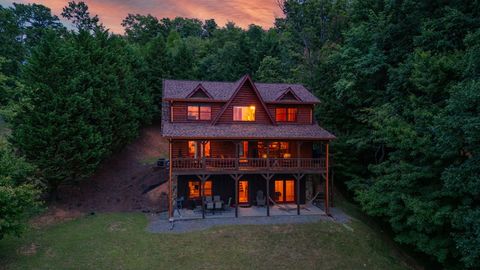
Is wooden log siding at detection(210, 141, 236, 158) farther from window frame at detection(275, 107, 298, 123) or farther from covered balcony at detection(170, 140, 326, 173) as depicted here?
window frame at detection(275, 107, 298, 123)

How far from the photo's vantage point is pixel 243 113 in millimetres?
25859

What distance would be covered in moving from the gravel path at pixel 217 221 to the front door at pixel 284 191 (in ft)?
12.5

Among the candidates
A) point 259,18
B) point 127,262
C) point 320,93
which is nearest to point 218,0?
point 320,93

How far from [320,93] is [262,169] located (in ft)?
43.1

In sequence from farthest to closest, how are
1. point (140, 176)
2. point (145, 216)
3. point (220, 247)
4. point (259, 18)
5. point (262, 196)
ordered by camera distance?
point (259, 18) < point (140, 176) < point (262, 196) < point (145, 216) < point (220, 247)

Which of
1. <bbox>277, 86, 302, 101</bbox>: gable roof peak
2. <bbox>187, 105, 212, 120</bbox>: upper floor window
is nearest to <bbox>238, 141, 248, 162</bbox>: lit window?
<bbox>187, 105, 212, 120</bbox>: upper floor window

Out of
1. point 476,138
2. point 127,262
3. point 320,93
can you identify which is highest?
point 320,93

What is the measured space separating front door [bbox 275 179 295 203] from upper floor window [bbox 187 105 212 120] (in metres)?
7.84

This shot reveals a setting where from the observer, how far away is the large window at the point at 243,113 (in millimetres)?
25750

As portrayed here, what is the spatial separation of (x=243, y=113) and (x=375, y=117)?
9908 mm

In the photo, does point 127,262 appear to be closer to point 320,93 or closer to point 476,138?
point 476,138

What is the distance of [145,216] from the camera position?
23.0m

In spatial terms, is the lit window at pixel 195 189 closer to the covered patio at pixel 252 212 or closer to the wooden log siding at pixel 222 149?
the covered patio at pixel 252 212

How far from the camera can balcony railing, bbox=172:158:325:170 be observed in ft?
74.1
